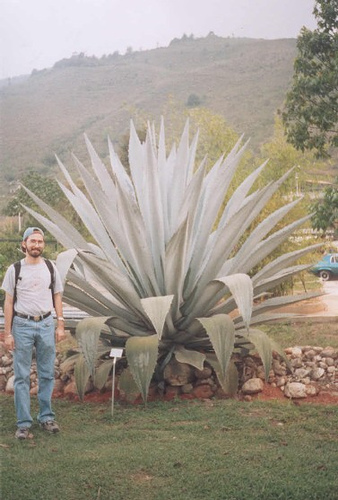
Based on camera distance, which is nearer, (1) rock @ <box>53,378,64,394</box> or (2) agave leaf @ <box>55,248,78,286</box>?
(2) agave leaf @ <box>55,248,78,286</box>

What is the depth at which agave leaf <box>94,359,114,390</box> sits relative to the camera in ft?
18.7

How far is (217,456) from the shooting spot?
413cm

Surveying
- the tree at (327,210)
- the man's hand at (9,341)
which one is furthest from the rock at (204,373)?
the tree at (327,210)

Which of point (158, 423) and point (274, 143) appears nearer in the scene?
point (158, 423)

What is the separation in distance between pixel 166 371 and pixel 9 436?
1.48m

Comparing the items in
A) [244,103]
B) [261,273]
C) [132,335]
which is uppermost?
[244,103]

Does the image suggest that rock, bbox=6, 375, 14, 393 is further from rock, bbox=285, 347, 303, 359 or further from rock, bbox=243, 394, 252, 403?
rock, bbox=285, 347, 303, 359

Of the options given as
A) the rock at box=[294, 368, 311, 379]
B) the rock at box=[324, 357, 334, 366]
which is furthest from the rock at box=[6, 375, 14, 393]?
the rock at box=[324, 357, 334, 366]

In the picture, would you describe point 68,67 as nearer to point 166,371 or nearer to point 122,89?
point 122,89

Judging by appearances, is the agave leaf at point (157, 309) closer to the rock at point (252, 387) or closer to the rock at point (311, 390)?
the rock at point (252, 387)

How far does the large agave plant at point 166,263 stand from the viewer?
17.7 ft

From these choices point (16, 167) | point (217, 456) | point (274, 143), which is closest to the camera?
point (217, 456)

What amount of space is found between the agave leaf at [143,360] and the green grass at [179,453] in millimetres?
245

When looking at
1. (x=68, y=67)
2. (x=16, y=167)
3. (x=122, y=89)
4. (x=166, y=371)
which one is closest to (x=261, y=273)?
(x=166, y=371)
